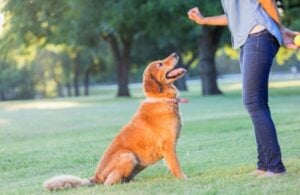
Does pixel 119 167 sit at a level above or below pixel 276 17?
below

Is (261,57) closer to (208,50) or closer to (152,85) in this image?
(152,85)

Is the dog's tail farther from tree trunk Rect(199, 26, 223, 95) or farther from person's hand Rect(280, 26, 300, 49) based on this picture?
tree trunk Rect(199, 26, 223, 95)

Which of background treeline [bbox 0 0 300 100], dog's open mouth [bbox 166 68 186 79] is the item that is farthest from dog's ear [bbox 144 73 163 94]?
background treeline [bbox 0 0 300 100]

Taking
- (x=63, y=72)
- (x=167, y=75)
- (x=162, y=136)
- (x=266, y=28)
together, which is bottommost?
(x=63, y=72)

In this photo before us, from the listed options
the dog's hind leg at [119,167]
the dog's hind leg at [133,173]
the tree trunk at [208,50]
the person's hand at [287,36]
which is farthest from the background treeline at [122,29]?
Answer: the dog's hind leg at [119,167]

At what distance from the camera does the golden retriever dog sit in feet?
19.8

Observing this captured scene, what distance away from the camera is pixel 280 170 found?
590 centimetres

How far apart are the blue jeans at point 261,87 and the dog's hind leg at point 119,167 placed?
1.30m

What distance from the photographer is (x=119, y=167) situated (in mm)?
6012

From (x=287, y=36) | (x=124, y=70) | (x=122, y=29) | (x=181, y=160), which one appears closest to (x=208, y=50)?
(x=122, y=29)

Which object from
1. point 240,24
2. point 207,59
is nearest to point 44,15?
point 207,59

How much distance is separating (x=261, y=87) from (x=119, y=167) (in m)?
1.62

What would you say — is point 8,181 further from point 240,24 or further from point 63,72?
point 63,72

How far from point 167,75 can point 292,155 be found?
7.36ft
